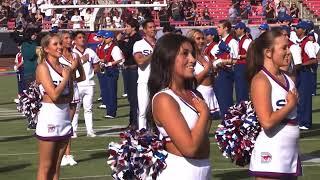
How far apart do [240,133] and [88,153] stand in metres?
5.48

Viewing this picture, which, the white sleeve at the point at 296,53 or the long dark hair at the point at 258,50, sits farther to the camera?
the white sleeve at the point at 296,53

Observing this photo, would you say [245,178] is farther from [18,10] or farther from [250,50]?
[18,10]

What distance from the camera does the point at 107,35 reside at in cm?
1644

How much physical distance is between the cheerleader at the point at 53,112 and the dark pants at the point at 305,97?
19.8 ft

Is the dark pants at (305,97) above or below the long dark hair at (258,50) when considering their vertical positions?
below

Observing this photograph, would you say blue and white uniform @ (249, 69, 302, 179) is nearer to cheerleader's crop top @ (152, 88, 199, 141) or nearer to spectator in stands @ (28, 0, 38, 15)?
cheerleader's crop top @ (152, 88, 199, 141)

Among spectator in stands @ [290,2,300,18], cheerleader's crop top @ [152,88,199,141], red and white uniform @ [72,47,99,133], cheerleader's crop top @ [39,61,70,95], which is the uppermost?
cheerleader's crop top @ [152,88,199,141]

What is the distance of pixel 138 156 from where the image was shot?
15.6 feet

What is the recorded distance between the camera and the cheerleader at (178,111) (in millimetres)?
4551

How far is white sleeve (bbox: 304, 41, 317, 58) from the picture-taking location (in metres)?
13.2

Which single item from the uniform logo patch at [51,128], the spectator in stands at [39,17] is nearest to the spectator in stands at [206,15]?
the spectator in stands at [39,17]

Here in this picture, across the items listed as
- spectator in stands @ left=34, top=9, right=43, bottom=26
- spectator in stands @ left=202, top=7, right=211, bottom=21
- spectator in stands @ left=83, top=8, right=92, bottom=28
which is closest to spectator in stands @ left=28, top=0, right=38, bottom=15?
spectator in stands @ left=34, top=9, right=43, bottom=26

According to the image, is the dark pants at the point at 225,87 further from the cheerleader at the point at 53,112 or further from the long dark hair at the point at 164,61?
the long dark hair at the point at 164,61

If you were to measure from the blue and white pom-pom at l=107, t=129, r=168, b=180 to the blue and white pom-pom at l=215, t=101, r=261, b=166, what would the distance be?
147 cm
